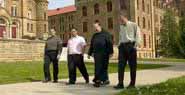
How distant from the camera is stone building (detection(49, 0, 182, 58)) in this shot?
6731 centimetres

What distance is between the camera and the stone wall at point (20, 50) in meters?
32.6

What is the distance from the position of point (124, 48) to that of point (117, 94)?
2.34 metres

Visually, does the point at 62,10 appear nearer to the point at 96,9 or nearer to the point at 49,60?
the point at 96,9

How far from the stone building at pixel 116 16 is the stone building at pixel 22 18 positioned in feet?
25.5

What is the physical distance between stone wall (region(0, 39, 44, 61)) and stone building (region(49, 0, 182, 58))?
1252 inches

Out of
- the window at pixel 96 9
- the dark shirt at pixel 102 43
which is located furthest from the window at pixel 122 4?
the dark shirt at pixel 102 43

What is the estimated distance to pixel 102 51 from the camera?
14.2 metres

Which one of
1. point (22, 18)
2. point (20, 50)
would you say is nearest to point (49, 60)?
point (20, 50)

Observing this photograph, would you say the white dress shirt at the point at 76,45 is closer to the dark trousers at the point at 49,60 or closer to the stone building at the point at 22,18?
the dark trousers at the point at 49,60

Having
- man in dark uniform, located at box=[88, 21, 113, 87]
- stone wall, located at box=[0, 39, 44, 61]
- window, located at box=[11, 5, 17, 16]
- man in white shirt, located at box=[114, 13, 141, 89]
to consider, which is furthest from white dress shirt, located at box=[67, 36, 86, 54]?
window, located at box=[11, 5, 17, 16]

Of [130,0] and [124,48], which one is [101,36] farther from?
[130,0]

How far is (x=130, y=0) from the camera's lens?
6631cm

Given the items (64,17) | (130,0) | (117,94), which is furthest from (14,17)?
(117,94)

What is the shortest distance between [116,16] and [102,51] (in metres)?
54.4
